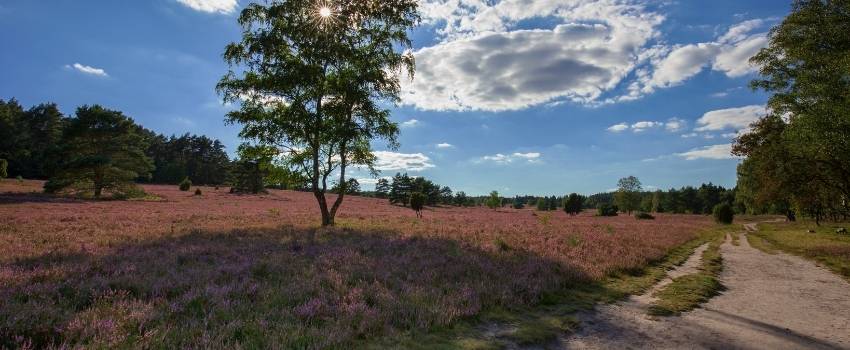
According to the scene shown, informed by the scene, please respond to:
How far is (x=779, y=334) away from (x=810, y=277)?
1010cm

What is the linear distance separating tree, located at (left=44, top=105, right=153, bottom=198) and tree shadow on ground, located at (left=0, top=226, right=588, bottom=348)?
133 feet

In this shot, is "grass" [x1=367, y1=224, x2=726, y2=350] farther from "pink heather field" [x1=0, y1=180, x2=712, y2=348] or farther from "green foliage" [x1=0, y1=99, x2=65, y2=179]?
"green foliage" [x1=0, y1=99, x2=65, y2=179]

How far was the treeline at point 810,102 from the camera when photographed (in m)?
18.5

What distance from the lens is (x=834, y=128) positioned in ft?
59.6

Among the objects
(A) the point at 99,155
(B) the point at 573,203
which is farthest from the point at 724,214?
(A) the point at 99,155

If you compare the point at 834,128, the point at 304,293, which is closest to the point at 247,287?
the point at 304,293

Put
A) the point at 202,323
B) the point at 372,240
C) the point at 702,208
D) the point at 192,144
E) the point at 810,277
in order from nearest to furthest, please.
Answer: the point at 202,323
the point at 810,277
the point at 372,240
the point at 192,144
the point at 702,208

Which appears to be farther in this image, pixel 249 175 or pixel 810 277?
pixel 249 175

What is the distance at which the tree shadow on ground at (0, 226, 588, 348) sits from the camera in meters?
5.15

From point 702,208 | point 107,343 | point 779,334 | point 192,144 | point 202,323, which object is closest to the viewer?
point 107,343

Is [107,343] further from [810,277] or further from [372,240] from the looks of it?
[810,277]

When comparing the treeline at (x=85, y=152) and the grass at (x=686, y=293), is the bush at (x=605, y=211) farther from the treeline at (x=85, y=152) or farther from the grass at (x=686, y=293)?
the treeline at (x=85, y=152)

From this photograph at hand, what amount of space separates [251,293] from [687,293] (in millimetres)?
10693

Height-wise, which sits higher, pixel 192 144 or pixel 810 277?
pixel 192 144
